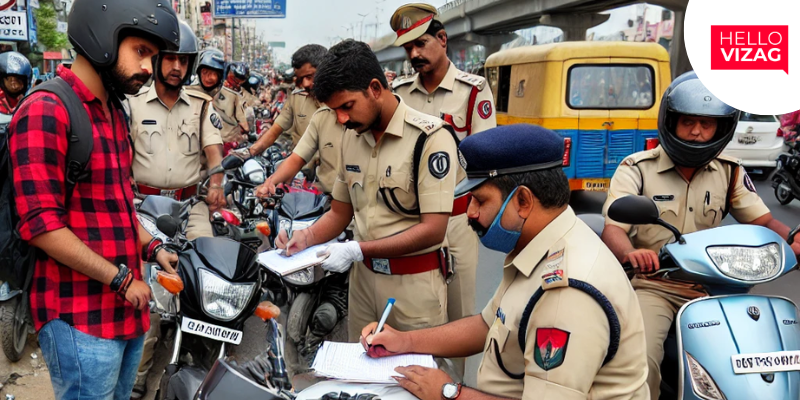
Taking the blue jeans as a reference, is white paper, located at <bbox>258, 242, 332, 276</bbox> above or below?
above

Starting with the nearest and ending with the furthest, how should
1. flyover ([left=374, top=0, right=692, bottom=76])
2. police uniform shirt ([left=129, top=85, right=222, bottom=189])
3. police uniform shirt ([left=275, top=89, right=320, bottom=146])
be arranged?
police uniform shirt ([left=129, top=85, right=222, bottom=189]) → police uniform shirt ([left=275, top=89, right=320, bottom=146]) → flyover ([left=374, top=0, right=692, bottom=76])

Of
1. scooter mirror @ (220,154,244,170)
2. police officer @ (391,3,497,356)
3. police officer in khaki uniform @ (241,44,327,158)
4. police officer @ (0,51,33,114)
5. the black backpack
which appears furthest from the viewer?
police officer @ (0,51,33,114)

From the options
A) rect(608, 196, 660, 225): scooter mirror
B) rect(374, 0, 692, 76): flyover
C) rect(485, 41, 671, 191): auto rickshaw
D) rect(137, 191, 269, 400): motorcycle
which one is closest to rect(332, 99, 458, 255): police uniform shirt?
rect(137, 191, 269, 400): motorcycle

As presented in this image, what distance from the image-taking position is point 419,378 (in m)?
1.81

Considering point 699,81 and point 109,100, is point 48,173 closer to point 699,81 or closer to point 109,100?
point 109,100

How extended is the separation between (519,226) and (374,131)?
1.20m

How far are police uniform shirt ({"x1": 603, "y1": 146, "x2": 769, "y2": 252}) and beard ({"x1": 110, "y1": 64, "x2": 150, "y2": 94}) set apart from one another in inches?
77.6

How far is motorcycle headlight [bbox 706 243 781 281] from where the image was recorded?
2354mm

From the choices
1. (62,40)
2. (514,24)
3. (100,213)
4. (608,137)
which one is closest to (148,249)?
(100,213)

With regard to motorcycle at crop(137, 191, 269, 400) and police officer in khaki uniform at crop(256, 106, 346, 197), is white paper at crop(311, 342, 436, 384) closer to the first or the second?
motorcycle at crop(137, 191, 269, 400)

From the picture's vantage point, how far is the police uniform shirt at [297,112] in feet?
19.8

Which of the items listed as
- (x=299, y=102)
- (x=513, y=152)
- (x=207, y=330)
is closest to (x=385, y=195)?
(x=207, y=330)

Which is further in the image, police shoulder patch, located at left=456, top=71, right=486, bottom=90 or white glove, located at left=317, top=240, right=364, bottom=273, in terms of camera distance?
police shoulder patch, located at left=456, top=71, right=486, bottom=90

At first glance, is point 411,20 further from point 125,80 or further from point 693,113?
point 125,80
